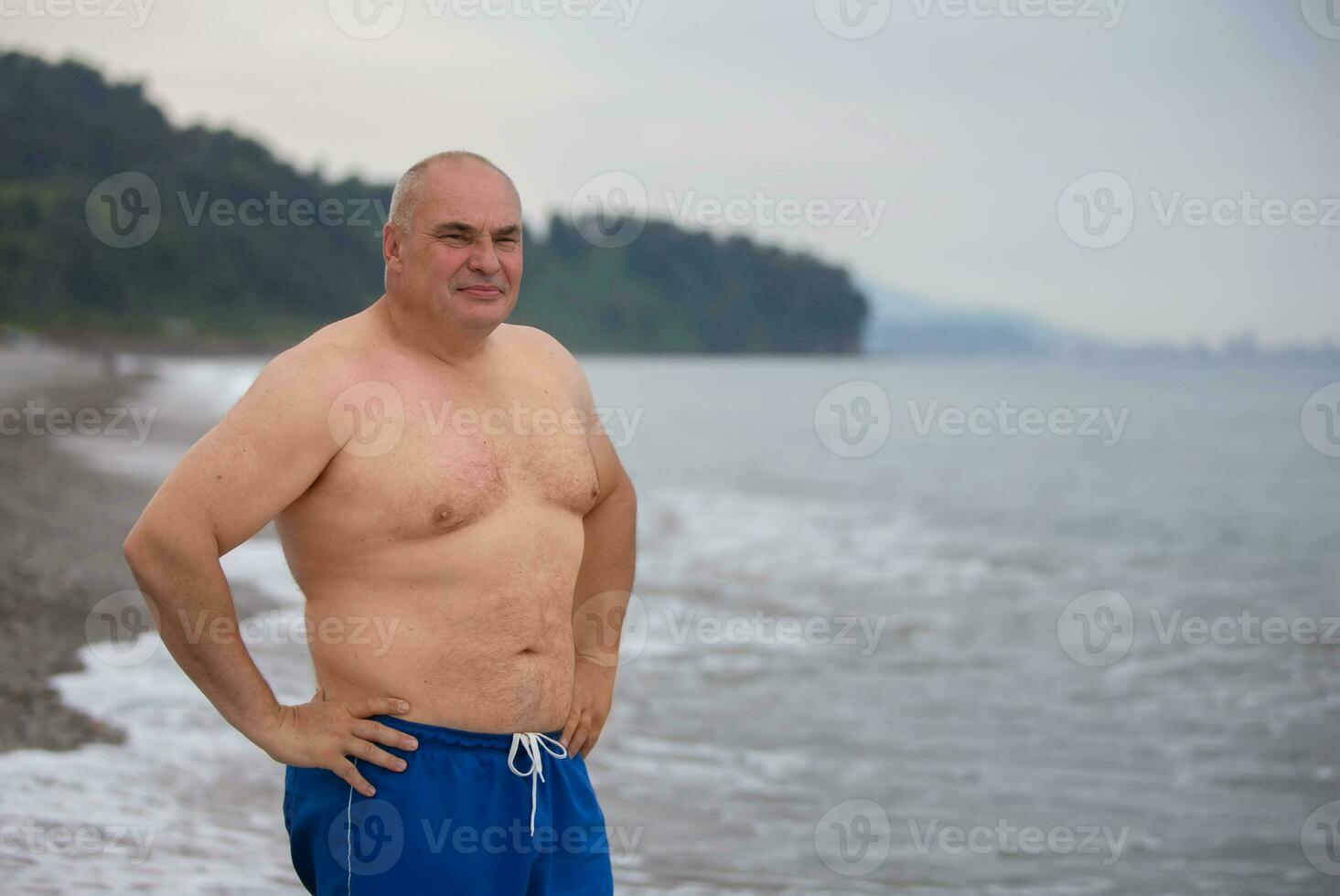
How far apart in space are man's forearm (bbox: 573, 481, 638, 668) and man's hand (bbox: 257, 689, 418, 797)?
0.61 m

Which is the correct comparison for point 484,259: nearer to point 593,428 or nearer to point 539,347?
point 539,347

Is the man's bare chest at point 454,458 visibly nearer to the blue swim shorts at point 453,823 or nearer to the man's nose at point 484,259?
the man's nose at point 484,259

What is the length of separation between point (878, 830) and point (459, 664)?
3.72m

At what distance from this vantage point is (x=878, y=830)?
591 cm

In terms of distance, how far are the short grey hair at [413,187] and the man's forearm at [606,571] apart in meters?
0.78

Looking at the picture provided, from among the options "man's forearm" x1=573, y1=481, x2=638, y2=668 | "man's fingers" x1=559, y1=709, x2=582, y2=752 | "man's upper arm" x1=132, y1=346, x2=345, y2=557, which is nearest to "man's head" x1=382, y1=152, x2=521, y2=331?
"man's upper arm" x1=132, y1=346, x2=345, y2=557

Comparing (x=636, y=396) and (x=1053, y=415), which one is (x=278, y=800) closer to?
(x=1053, y=415)

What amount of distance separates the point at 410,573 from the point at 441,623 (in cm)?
12

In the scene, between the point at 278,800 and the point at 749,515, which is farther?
the point at 749,515

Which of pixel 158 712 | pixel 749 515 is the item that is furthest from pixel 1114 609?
pixel 158 712

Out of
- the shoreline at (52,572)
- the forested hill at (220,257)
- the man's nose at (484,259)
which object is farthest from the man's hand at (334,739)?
the forested hill at (220,257)

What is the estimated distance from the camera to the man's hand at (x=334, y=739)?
2.55 meters

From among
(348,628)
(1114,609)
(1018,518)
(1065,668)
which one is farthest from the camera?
(1018,518)

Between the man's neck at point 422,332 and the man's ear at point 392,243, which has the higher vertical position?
the man's ear at point 392,243
